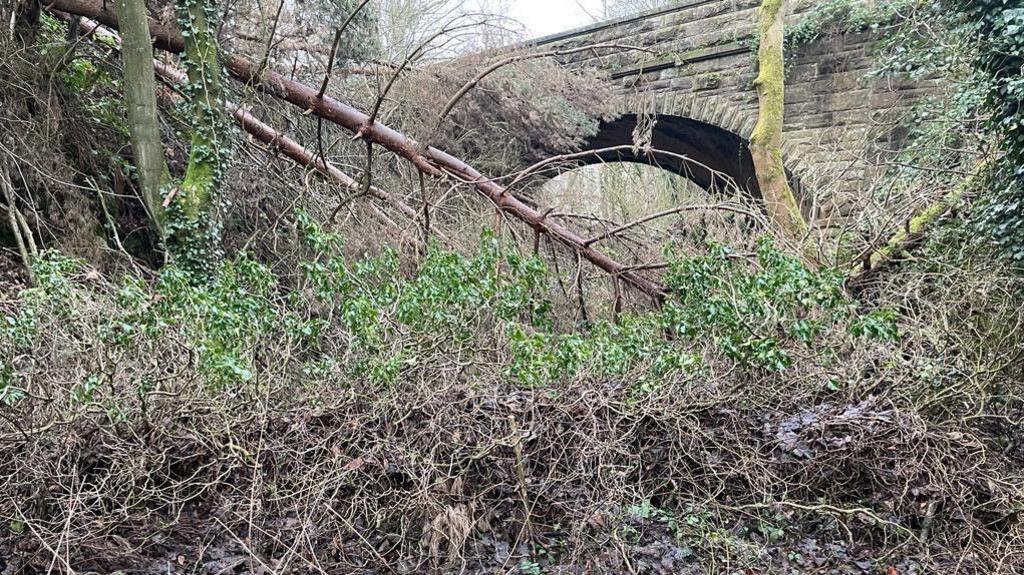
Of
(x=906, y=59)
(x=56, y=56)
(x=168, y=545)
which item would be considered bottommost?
(x=168, y=545)

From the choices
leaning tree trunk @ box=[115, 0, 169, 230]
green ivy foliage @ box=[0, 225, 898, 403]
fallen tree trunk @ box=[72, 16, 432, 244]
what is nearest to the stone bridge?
fallen tree trunk @ box=[72, 16, 432, 244]

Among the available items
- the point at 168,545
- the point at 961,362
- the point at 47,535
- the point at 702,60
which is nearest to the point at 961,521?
the point at 961,362

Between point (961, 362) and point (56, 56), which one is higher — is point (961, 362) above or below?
below

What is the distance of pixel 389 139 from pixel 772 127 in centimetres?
450

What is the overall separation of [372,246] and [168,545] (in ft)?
12.6

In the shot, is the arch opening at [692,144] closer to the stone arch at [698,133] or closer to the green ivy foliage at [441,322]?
the stone arch at [698,133]

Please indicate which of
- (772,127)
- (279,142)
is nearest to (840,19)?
(772,127)

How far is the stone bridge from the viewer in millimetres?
9062

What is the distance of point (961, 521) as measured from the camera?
4324 mm

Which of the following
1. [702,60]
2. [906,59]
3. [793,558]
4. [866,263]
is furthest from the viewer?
[702,60]

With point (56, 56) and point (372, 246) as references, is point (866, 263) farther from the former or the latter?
point (56, 56)

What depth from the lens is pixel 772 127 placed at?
28.1ft

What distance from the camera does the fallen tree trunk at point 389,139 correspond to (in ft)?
22.0

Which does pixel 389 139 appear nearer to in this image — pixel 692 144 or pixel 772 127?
pixel 772 127
